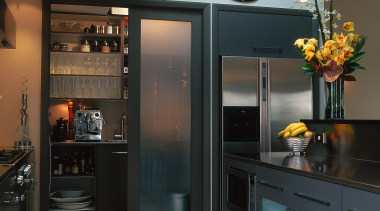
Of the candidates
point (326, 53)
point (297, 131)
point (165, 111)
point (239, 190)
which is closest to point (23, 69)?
point (165, 111)

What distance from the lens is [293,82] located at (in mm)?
4125

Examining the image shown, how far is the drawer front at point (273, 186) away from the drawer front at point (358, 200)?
0.51 metres

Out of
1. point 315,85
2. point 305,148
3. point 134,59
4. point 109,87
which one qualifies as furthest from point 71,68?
point 305,148

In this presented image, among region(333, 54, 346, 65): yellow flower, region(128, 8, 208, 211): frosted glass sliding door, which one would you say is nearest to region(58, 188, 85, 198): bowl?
region(128, 8, 208, 211): frosted glass sliding door

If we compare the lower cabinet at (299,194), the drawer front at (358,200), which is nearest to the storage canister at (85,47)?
the lower cabinet at (299,194)

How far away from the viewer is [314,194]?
2.15 metres

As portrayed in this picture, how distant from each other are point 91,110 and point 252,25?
279cm

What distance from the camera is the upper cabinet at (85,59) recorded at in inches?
234

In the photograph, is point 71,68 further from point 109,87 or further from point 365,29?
point 365,29

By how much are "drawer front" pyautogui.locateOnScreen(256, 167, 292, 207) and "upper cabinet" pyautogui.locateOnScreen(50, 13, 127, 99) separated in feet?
11.8

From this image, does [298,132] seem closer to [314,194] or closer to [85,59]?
[314,194]

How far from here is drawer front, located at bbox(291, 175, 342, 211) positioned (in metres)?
1.99

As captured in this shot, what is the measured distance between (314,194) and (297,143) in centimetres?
105

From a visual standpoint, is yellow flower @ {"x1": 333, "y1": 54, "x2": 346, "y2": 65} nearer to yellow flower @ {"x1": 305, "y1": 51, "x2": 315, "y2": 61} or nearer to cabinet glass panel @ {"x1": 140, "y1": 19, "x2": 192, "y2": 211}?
yellow flower @ {"x1": 305, "y1": 51, "x2": 315, "y2": 61}
